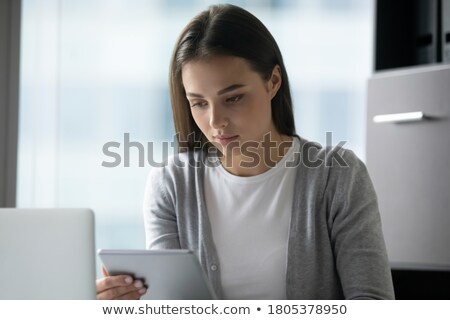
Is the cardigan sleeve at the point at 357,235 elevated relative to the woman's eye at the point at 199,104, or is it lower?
lower

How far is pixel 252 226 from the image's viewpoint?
5.57ft

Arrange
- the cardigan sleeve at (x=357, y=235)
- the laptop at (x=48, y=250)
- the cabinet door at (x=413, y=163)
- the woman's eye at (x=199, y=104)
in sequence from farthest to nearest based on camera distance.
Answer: the cabinet door at (x=413, y=163) → the woman's eye at (x=199, y=104) → the cardigan sleeve at (x=357, y=235) → the laptop at (x=48, y=250)

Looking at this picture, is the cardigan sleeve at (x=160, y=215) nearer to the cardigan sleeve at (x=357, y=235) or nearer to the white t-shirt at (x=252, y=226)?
the white t-shirt at (x=252, y=226)

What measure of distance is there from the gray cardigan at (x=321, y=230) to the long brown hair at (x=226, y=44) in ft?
0.66

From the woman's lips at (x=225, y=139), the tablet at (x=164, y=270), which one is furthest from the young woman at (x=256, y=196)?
the tablet at (x=164, y=270)

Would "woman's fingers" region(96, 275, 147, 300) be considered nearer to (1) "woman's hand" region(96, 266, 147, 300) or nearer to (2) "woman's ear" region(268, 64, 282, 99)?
(1) "woman's hand" region(96, 266, 147, 300)

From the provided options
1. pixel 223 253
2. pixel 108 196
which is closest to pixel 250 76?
pixel 223 253

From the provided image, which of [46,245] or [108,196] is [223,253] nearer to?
[46,245]

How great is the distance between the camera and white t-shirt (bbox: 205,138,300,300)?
64.7 inches

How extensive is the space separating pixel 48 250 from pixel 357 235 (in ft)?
2.76

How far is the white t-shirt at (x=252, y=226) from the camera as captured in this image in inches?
64.7

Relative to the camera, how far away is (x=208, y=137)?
5.61 ft

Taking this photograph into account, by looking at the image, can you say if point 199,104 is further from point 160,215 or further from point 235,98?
point 160,215

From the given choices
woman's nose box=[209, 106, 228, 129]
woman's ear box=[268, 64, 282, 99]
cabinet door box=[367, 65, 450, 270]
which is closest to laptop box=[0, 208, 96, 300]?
woman's nose box=[209, 106, 228, 129]
